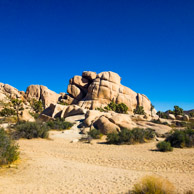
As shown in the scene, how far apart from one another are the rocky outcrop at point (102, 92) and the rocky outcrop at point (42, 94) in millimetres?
7614

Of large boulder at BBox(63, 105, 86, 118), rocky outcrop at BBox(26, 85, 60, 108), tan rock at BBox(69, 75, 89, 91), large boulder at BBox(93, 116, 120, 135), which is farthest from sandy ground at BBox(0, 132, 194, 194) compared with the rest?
rocky outcrop at BBox(26, 85, 60, 108)

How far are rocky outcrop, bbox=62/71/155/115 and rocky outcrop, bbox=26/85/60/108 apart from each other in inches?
300

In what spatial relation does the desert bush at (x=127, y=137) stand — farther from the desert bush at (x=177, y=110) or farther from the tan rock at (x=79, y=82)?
the tan rock at (x=79, y=82)

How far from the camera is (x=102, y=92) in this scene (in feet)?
227

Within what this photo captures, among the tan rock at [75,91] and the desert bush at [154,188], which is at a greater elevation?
the tan rock at [75,91]

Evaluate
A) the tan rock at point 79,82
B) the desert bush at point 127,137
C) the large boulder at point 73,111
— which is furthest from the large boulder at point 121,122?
the tan rock at point 79,82

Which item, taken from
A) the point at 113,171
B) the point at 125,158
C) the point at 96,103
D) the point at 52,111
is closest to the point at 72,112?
the point at 52,111

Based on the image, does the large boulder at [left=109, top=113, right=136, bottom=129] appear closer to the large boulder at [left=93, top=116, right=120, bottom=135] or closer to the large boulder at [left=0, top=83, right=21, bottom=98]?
the large boulder at [left=93, top=116, right=120, bottom=135]

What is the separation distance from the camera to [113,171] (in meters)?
7.97

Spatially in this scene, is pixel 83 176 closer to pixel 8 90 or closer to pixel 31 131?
pixel 31 131

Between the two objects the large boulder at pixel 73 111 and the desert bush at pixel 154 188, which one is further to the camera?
the large boulder at pixel 73 111

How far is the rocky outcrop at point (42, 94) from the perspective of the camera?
79525 millimetres

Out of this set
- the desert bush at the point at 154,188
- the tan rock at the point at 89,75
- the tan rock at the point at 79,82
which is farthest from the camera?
the tan rock at the point at 89,75

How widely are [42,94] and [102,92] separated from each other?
29.4m
